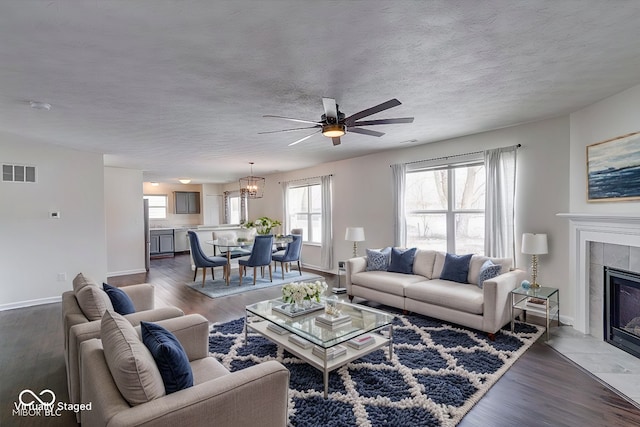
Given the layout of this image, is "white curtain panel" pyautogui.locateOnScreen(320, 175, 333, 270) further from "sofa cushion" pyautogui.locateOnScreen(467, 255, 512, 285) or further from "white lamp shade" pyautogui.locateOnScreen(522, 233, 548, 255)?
"white lamp shade" pyautogui.locateOnScreen(522, 233, 548, 255)

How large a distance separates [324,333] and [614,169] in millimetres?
3335

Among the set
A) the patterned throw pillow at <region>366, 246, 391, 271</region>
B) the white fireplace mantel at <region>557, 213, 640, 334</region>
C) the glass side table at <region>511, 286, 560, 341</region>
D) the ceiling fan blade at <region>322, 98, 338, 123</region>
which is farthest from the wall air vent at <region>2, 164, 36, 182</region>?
the white fireplace mantel at <region>557, 213, 640, 334</region>

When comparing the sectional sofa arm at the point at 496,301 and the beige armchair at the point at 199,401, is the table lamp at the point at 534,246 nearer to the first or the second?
the sectional sofa arm at the point at 496,301

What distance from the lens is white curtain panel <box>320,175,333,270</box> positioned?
7.17 m

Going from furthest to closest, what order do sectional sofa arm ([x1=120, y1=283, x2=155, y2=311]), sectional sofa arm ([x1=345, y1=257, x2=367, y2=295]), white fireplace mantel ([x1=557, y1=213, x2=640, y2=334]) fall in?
sectional sofa arm ([x1=345, y1=257, x2=367, y2=295]), sectional sofa arm ([x1=120, y1=283, x2=155, y2=311]), white fireplace mantel ([x1=557, y1=213, x2=640, y2=334])

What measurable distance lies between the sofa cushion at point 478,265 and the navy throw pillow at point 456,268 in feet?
0.16

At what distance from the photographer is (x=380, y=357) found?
305cm

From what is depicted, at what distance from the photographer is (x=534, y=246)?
3789 mm

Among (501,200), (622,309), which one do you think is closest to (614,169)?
(501,200)

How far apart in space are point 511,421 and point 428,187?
12.5ft

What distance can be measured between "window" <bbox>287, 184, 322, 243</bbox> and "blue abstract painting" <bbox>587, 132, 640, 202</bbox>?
514 cm

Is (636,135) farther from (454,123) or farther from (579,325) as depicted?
(579,325)

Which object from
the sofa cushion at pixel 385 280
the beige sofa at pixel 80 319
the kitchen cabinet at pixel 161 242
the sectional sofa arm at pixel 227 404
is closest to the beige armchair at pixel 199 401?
the sectional sofa arm at pixel 227 404

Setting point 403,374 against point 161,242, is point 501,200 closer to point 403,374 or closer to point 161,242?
point 403,374
